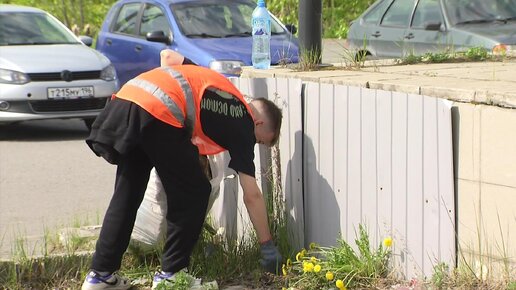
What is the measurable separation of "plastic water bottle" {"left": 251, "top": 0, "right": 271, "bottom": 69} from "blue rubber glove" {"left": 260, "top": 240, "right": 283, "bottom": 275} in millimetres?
1564

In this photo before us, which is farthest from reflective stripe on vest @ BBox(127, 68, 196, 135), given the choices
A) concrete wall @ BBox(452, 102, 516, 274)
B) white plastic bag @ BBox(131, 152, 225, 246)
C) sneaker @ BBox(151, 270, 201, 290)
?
concrete wall @ BBox(452, 102, 516, 274)

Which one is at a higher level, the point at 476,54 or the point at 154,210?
the point at 476,54

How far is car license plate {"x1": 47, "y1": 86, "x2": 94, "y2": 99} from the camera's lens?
11.5 metres

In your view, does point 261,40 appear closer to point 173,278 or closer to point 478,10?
point 173,278

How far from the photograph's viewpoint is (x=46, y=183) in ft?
30.6

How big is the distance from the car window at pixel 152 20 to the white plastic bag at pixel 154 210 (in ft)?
23.4

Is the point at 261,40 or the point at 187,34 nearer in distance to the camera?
the point at 261,40

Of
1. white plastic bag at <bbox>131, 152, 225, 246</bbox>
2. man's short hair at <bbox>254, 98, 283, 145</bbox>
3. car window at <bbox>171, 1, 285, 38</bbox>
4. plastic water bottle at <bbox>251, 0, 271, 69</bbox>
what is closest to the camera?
man's short hair at <bbox>254, 98, 283, 145</bbox>

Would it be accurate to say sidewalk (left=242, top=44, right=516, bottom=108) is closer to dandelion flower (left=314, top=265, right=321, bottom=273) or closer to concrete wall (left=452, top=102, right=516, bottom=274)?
concrete wall (left=452, top=102, right=516, bottom=274)

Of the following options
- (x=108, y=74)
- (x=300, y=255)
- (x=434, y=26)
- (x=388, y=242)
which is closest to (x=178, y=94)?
(x=300, y=255)

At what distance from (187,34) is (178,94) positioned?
23.7 ft

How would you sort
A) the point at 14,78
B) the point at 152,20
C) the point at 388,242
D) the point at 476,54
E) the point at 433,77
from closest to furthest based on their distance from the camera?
the point at 388,242 < the point at 433,77 < the point at 476,54 < the point at 14,78 < the point at 152,20

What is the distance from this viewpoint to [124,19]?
45.7ft

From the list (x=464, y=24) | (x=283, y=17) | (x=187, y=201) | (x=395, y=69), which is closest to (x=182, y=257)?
(x=187, y=201)
